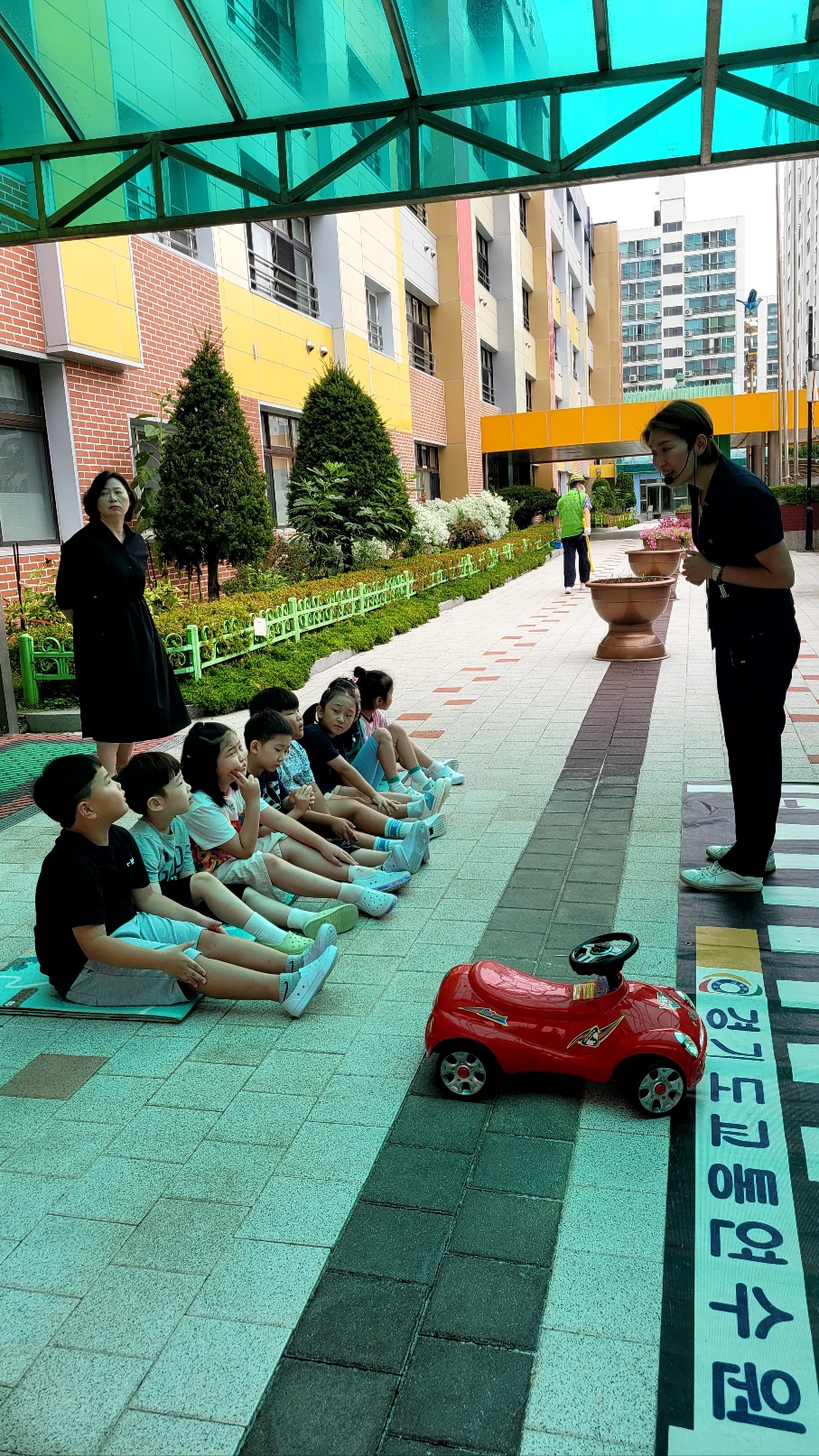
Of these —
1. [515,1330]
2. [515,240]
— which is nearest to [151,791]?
[515,1330]

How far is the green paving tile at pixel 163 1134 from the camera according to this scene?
2748 mm

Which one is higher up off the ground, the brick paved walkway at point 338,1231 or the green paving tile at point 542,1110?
the brick paved walkway at point 338,1231

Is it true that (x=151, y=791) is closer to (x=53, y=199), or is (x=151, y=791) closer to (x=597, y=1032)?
(x=597, y=1032)

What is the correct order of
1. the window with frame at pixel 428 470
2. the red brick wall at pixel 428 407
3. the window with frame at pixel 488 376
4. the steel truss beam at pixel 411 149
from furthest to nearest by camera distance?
1. the window with frame at pixel 488 376
2. the window with frame at pixel 428 470
3. the red brick wall at pixel 428 407
4. the steel truss beam at pixel 411 149

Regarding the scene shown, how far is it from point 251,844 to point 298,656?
6.92 metres

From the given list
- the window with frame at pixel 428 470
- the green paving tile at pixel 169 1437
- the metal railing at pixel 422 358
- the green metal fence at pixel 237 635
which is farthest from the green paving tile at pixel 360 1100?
the metal railing at pixel 422 358

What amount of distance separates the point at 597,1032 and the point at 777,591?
1990 millimetres

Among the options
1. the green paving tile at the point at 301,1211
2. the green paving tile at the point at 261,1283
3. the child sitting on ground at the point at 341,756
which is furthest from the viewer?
the child sitting on ground at the point at 341,756

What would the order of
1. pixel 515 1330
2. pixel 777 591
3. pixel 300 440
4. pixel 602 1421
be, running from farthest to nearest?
pixel 300 440 → pixel 777 591 → pixel 515 1330 → pixel 602 1421

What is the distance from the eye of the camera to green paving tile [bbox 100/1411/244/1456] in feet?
5.99

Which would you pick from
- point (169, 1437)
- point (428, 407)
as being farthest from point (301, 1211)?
point (428, 407)

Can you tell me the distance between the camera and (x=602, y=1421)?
6.01 ft

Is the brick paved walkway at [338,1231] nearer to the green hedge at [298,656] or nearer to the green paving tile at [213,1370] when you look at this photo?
the green paving tile at [213,1370]

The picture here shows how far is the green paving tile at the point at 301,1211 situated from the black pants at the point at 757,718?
232cm
